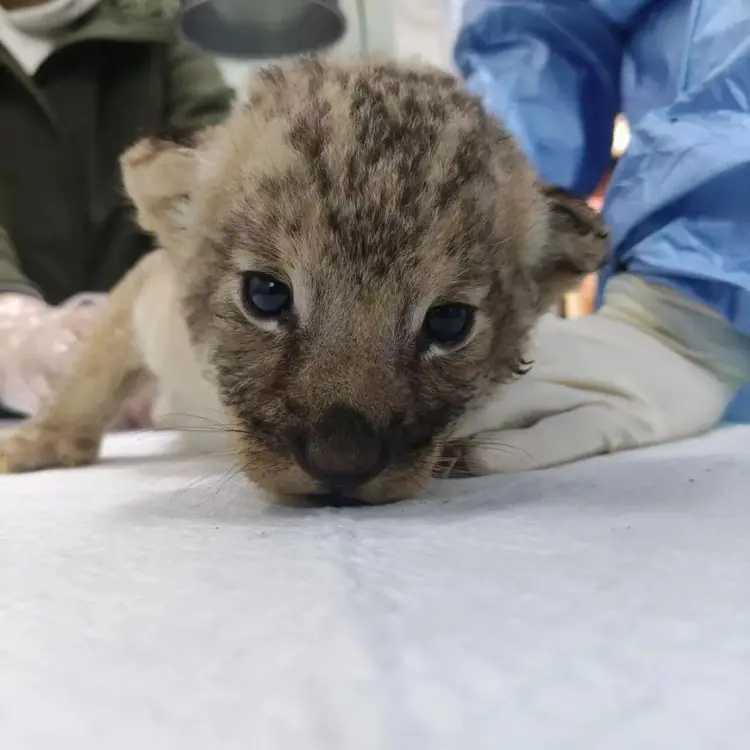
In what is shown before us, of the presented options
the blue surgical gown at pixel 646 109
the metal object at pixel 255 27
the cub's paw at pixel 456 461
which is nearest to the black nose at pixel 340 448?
the cub's paw at pixel 456 461

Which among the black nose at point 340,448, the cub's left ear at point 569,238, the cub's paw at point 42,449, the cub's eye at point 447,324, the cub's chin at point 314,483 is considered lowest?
the cub's paw at point 42,449

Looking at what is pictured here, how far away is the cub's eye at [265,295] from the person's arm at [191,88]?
1.57 metres

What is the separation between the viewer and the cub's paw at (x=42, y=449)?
117 cm

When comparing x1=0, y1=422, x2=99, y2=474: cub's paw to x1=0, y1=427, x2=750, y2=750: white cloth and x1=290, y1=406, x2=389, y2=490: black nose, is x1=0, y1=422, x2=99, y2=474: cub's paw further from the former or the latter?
x1=290, y1=406, x2=389, y2=490: black nose

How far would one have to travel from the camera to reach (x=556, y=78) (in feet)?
5.67

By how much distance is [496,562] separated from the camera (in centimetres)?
61

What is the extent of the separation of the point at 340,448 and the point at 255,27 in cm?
203

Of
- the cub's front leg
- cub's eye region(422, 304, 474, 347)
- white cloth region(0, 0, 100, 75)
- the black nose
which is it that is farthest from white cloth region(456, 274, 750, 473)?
white cloth region(0, 0, 100, 75)

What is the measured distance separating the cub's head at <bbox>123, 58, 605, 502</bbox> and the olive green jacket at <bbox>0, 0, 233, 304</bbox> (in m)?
1.36

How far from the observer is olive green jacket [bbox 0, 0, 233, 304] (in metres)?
2.22

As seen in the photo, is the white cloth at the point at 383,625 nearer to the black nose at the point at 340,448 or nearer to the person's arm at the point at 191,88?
the black nose at the point at 340,448

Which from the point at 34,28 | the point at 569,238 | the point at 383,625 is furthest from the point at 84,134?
the point at 383,625

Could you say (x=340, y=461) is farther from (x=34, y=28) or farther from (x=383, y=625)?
(x=34, y=28)

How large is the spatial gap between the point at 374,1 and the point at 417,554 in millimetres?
3015
